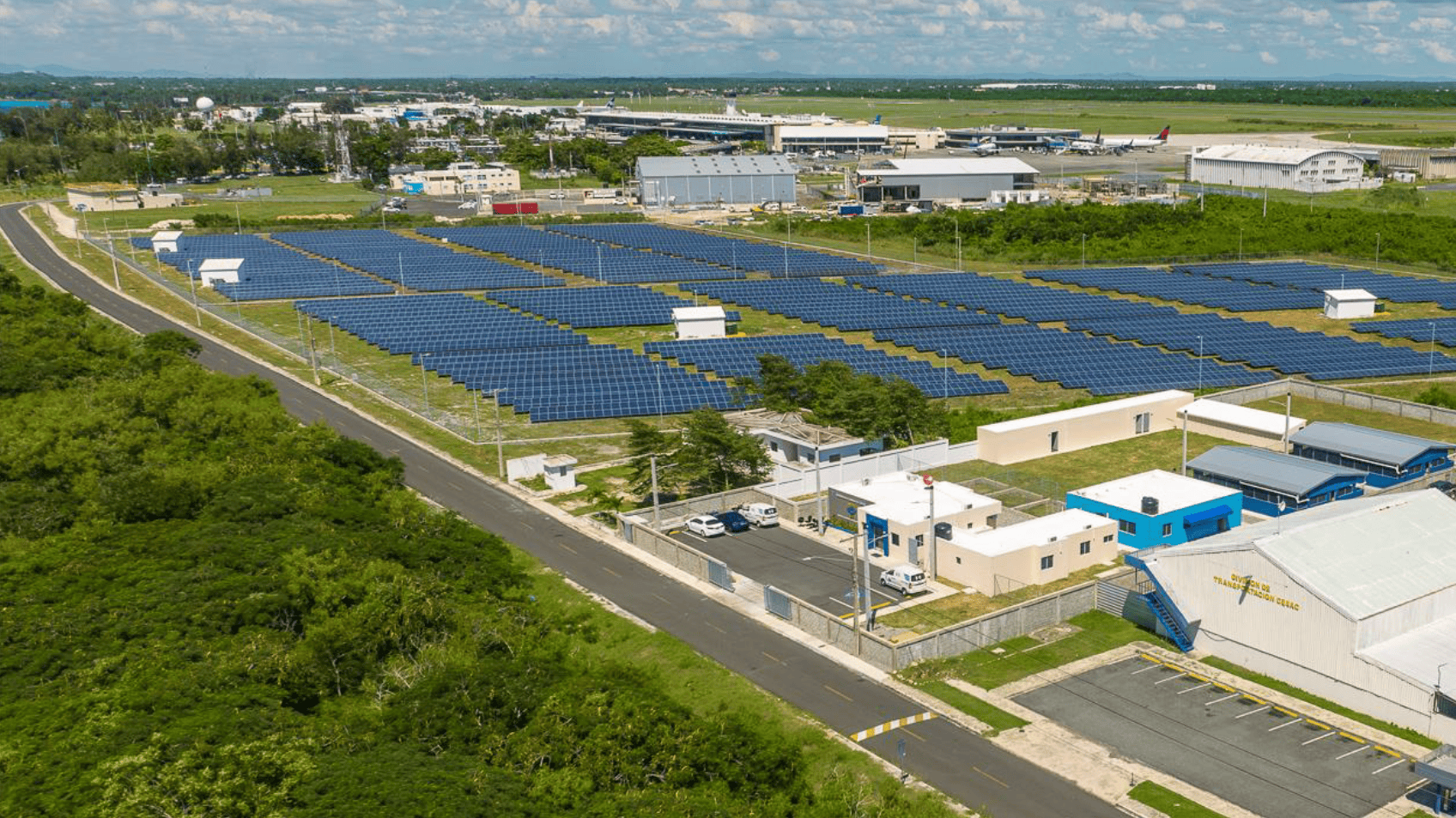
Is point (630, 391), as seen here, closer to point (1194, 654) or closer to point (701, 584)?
point (701, 584)

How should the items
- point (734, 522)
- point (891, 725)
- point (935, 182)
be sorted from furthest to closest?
1. point (935, 182)
2. point (734, 522)
3. point (891, 725)

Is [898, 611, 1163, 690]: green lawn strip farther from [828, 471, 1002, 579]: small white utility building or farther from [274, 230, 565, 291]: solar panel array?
[274, 230, 565, 291]: solar panel array

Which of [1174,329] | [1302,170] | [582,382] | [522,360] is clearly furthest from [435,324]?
[1302,170]

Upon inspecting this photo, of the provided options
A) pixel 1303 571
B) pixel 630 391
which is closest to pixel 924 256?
pixel 630 391

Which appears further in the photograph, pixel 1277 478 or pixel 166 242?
pixel 166 242

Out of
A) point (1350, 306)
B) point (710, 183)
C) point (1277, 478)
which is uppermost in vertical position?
point (710, 183)

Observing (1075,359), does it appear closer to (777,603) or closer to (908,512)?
(908,512)
